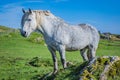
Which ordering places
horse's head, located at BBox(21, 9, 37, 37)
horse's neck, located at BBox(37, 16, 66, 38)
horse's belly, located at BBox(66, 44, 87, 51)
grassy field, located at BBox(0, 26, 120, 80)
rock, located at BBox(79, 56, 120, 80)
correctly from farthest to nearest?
horse's belly, located at BBox(66, 44, 87, 51) → grassy field, located at BBox(0, 26, 120, 80) → horse's neck, located at BBox(37, 16, 66, 38) → horse's head, located at BBox(21, 9, 37, 37) → rock, located at BBox(79, 56, 120, 80)

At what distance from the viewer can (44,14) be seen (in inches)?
474

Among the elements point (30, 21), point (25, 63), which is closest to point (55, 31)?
point (30, 21)

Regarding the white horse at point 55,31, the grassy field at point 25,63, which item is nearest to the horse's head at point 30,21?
the white horse at point 55,31

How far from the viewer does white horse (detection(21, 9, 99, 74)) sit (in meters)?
11.4

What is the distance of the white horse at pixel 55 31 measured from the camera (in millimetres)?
11395

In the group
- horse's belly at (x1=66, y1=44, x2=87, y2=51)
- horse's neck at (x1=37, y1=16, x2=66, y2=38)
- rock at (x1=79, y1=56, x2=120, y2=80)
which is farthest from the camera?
horse's belly at (x1=66, y1=44, x2=87, y2=51)

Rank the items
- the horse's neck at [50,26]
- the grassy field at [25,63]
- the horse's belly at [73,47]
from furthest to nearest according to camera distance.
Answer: the horse's belly at [73,47]
the grassy field at [25,63]
the horse's neck at [50,26]

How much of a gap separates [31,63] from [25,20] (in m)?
9.57

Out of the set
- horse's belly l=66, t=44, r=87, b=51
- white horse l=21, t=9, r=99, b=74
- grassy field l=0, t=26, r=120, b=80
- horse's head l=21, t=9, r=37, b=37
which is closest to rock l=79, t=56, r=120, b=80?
grassy field l=0, t=26, r=120, b=80

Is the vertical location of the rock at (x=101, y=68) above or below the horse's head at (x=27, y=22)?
below

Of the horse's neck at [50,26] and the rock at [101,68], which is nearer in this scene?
the rock at [101,68]

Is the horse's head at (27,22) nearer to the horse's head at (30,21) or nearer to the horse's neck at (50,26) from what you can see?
the horse's head at (30,21)

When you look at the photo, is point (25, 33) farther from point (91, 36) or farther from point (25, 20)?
point (91, 36)

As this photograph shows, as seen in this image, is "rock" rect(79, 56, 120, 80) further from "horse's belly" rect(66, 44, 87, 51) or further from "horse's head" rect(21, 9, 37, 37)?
"horse's belly" rect(66, 44, 87, 51)
